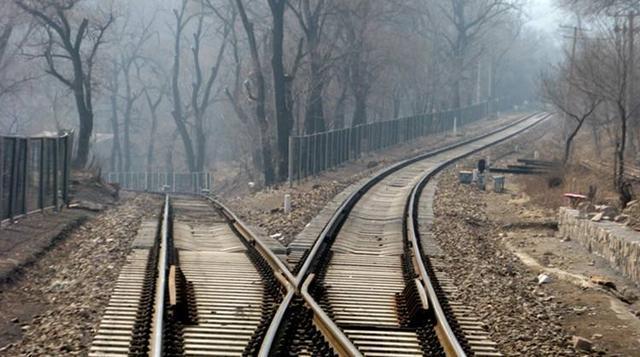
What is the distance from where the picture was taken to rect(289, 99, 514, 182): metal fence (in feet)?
116

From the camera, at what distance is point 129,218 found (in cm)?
2147

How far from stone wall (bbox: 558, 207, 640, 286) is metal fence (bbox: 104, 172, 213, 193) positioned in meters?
42.0

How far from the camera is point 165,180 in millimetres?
68750

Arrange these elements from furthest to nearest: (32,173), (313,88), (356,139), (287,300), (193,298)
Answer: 1. (356,139)
2. (313,88)
3. (32,173)
4. (193,298)
5. (287,300)

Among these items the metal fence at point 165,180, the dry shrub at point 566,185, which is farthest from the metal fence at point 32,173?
the metal fence at point 165,180

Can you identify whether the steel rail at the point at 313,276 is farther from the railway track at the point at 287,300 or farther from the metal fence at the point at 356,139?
the metal fence at the point at 356,139

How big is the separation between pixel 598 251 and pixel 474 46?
2829 inches

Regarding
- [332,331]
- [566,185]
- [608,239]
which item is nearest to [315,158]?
[566,185]

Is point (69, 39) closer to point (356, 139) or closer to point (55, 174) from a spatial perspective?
point (356, 139)

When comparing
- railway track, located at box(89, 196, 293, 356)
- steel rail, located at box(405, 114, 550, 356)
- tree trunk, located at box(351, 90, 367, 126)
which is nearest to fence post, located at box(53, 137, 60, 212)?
railway track, located at box(89, 196, 293, 356)

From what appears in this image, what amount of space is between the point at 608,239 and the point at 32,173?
Answer: 13.1 meters

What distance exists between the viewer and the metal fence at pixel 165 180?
61344mm

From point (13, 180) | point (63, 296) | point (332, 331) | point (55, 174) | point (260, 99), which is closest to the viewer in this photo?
point (332, 331)

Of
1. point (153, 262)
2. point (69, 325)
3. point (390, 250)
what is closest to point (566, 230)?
point (390, 250)
